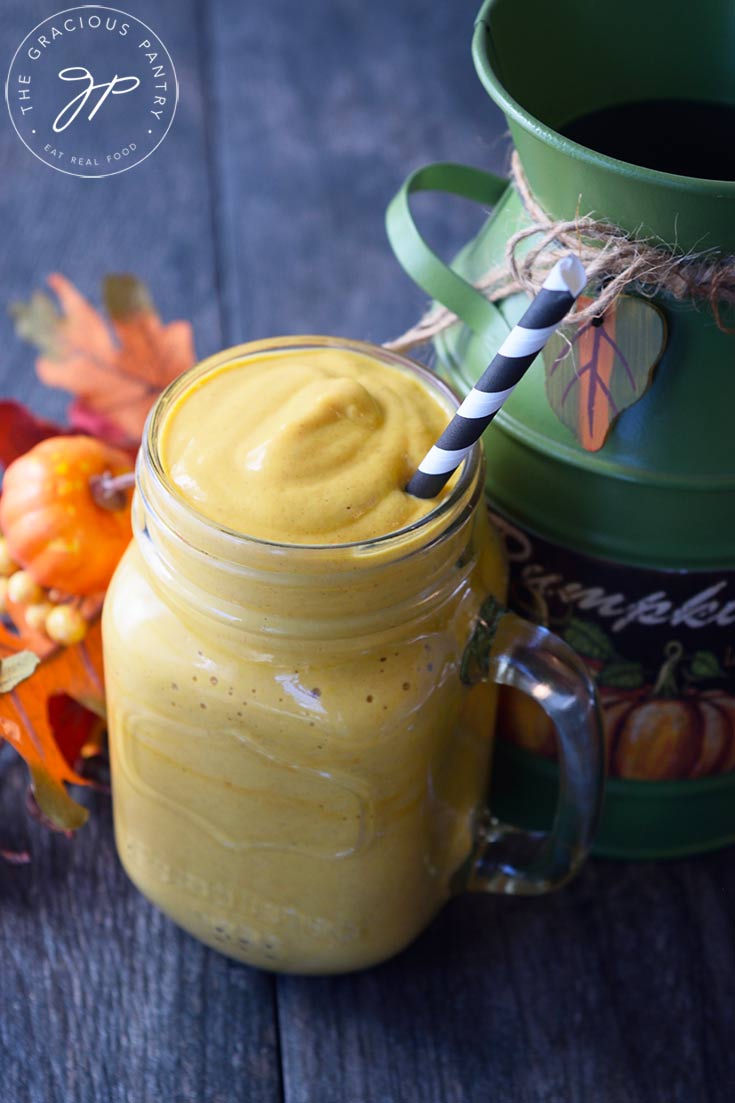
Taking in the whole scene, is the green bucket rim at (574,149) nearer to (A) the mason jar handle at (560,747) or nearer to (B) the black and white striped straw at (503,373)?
(B) the black and white striped straw at (503,373)

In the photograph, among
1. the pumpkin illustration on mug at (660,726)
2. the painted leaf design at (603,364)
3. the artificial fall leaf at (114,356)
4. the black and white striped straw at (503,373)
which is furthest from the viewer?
the artificial fall leaf at (114,356)

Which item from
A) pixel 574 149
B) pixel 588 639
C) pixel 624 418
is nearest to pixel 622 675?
pixel 588 639

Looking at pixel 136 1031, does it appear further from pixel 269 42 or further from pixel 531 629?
pixel 269 42

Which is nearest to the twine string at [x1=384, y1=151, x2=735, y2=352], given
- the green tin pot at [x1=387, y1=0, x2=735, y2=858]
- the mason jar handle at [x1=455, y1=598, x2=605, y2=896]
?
the green tin pot at [x1=387, y1=0, x2=735, y2=858]

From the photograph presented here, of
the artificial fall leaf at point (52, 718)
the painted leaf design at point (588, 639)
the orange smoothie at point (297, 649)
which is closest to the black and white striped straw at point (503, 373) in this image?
the orange smoothie at point (297, 649)

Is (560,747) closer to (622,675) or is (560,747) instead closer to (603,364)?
(622,675)

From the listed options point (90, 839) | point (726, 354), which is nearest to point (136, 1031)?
point (90, 839)
